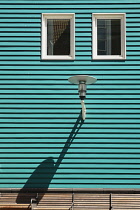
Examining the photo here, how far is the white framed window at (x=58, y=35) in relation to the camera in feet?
24.3

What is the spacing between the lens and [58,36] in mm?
7523

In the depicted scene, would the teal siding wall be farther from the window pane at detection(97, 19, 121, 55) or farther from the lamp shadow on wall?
the window pane at detection(97, 19, 121, 55)

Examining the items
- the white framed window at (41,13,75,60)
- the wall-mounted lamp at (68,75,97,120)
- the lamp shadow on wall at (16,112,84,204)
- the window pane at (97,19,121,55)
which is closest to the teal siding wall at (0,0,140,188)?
the lamp shadow on wall at (16,112,84,204)

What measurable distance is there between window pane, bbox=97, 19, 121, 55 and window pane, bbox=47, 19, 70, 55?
0.67 metres

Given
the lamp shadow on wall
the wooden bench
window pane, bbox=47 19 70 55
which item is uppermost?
window pane, bbox=47 19 70 55

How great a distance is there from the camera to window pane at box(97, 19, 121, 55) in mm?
7453

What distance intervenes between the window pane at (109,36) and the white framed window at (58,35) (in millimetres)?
578

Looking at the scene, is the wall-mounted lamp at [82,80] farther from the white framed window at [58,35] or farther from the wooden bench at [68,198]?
the wooden bench at [68,198]

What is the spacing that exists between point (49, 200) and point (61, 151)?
3.28 feet

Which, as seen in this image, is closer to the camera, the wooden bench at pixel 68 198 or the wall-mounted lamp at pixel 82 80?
the wall-mounted lamp at pixel 82 80

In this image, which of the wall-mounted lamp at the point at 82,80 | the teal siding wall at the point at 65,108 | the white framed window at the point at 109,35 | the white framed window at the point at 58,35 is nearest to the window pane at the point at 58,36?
the white framed window at the point at 58,35

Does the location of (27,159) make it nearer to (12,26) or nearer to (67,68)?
(67,68)

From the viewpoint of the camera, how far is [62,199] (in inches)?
279

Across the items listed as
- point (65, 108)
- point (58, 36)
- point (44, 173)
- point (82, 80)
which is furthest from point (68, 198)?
point (58, 36)
